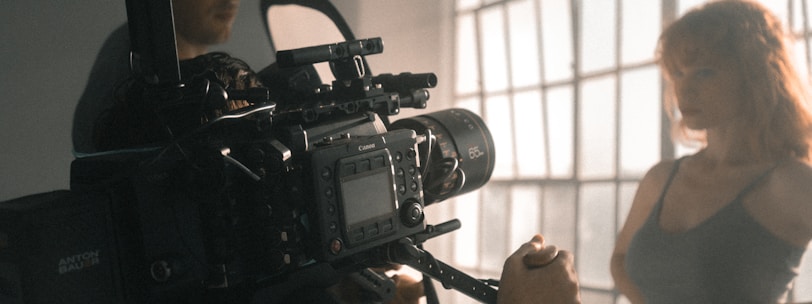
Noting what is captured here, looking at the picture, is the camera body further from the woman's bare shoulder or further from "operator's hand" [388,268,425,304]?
the woman's bare shoulder

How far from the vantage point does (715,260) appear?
1127 mm

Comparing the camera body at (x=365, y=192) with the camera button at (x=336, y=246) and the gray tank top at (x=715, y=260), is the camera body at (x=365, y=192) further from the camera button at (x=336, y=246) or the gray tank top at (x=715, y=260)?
the gray tank top at (x=715, y=260)

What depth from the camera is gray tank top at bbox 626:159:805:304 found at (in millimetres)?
1059

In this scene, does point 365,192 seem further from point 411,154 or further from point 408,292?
point 408,292

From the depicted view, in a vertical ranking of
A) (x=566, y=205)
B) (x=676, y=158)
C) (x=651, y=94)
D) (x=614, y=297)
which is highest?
(x=651, y=94)

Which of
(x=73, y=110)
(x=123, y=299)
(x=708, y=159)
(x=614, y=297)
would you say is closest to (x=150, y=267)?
(x=123, y=299)

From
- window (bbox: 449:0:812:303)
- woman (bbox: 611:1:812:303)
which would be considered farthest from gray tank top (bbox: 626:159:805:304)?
window (bbox: 449:0:812:303)

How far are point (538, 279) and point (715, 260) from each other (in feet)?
1.76

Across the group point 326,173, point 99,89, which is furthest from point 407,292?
point 99,89

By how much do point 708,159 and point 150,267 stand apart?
0.97m

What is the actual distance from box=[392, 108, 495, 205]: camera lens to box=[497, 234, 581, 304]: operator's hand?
0.38ft

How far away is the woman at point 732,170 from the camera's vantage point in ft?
3.47

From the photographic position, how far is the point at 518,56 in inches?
60.7

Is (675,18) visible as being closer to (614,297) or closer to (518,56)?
(518,56)
